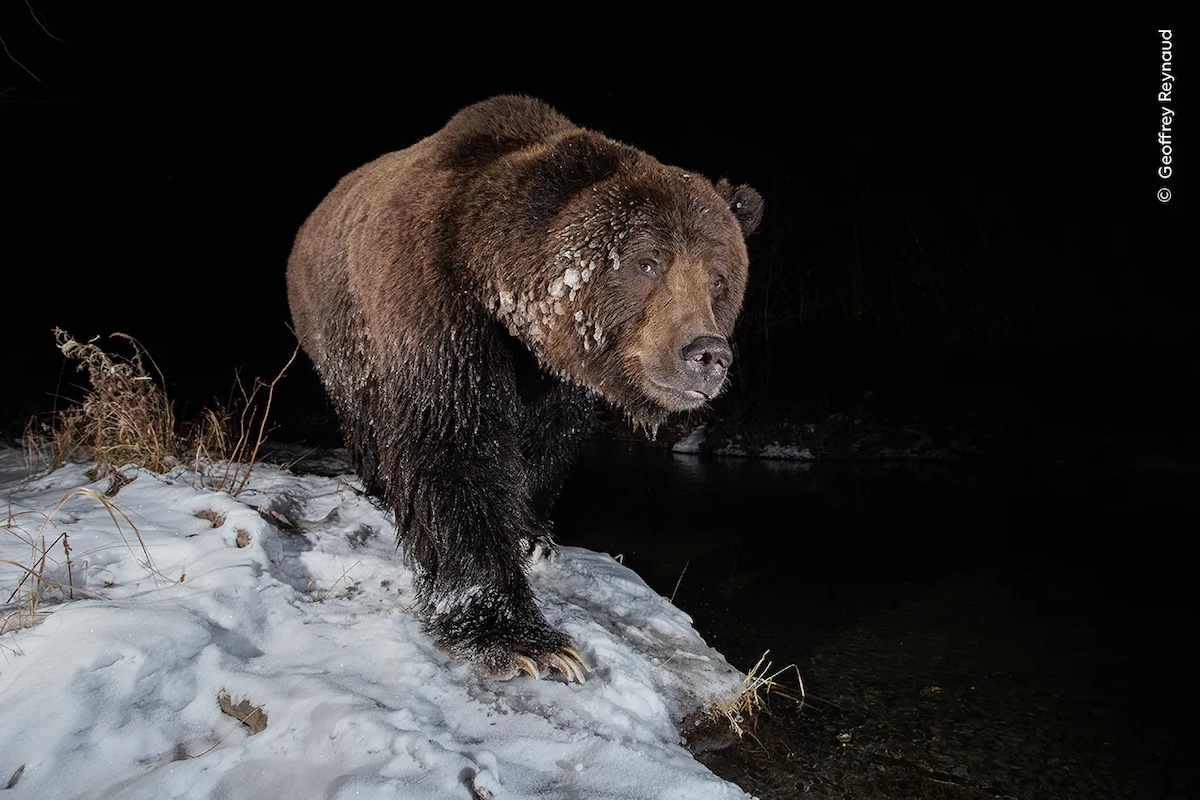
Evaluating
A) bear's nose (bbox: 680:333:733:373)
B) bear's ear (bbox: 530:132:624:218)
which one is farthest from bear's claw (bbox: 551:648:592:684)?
bear's ear (bbox: 530:132:624:218)

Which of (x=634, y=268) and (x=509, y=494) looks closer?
(x=634, y=268)

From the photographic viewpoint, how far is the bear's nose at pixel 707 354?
2559 millimetres

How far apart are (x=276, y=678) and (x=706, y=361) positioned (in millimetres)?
1624

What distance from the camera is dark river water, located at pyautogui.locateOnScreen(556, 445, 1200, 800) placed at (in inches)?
103

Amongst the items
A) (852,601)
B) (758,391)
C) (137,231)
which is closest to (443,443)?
(852,601)

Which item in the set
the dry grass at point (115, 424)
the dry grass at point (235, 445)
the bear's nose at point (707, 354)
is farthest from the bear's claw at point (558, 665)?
the dry grass at point (115, 424)

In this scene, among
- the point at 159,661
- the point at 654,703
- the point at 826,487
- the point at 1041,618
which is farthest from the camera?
the point at 826,487

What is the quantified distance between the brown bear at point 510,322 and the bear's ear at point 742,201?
1 cm

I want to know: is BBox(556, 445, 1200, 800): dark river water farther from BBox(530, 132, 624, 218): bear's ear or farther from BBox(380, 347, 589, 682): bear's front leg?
BBox(530, 132, 624, 218): bear's ear

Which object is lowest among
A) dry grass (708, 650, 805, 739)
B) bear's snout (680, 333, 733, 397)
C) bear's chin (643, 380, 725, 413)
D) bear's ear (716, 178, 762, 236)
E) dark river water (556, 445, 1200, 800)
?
dark river water (556, 445, 1200, 800)

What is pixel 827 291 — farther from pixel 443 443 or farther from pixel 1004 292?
pixel 443 443

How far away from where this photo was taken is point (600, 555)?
4.17m

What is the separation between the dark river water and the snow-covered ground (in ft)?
1.37

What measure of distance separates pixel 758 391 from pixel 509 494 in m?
8.30
